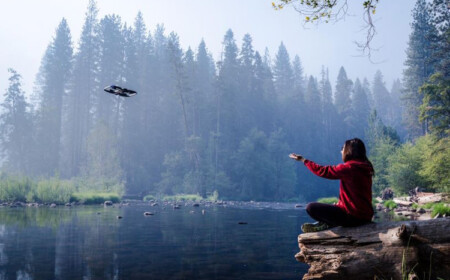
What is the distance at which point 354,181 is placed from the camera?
17.3 feet

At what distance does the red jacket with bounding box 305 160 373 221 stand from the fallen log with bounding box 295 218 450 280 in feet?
0.84

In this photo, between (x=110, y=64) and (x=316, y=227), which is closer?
(x=316, y=227)

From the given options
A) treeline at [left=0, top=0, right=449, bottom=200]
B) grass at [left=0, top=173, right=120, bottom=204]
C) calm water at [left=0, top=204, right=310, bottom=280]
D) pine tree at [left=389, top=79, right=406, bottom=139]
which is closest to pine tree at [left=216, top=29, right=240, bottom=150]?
treeline at [left=0, top=0, right=449, bottom=200]

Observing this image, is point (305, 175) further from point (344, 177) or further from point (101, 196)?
point (344, 177)

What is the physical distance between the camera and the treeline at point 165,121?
178 feet

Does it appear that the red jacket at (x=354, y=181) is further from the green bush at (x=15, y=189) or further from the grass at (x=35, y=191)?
the green bush at (x=15, y=189)

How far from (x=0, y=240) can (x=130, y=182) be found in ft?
150

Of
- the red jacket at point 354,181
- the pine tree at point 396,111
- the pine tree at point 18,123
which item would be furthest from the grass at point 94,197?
the pine tree at point 396,111

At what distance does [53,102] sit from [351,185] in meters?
64.2

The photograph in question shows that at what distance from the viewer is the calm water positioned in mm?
8484

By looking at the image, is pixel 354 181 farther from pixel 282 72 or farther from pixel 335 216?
pixel 282 72

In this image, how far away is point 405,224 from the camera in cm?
490

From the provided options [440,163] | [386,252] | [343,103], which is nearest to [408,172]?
[440,163]

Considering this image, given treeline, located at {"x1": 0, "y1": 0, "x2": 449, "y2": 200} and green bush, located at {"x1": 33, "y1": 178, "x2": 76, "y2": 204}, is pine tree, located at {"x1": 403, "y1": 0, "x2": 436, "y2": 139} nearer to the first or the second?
treeline, located at {"x1": 0, "y1": 0, "x2": 449, "y2": 200}
